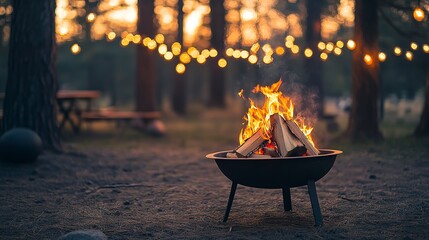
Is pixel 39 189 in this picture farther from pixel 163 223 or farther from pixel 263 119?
pixel 263 119

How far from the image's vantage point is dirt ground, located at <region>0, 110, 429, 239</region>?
6191mm

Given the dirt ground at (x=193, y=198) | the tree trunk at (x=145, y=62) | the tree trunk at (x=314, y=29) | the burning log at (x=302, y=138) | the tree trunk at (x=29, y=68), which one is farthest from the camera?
the tree trunk at (x=314, y=29)

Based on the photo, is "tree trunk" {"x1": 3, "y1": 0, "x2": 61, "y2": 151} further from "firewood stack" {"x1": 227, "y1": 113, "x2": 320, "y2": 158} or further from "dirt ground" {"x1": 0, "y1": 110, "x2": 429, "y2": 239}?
"firewood stack" {"x1": 227, "y1": 113, "x2": 320, "y2": 158}

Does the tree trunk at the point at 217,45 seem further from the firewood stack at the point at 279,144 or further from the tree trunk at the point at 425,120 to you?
the firewood stack at the point at 279,144

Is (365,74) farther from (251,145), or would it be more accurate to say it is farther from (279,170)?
(279,170)

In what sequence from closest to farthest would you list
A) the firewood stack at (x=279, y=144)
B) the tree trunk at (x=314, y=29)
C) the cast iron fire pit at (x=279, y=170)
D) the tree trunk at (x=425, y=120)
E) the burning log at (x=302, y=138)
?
the cast iron fire pit at (x=279, y=170), the firewood stack at (x=279, y=144), the burning log at (x=302, y=138), the tree trunk at (x=425, y=120), the tree trunk at (x=314, y=29)

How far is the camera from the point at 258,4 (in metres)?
36.8

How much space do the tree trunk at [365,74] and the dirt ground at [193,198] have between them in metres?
0.73

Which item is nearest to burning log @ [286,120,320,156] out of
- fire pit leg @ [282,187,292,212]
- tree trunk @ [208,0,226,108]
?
fire pit leg @ [282,187,292,212]

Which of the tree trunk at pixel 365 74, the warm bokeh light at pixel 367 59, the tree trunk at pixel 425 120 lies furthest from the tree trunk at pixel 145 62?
the tree trunk at pixel 425 120

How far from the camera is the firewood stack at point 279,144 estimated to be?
6.30 metres

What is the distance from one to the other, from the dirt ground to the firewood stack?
2.53 ft

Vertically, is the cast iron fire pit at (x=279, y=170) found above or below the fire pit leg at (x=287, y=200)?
above

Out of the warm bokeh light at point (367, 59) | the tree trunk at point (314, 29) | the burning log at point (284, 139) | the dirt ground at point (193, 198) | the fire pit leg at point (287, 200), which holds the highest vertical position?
the tree trunk at point (314, 29)
